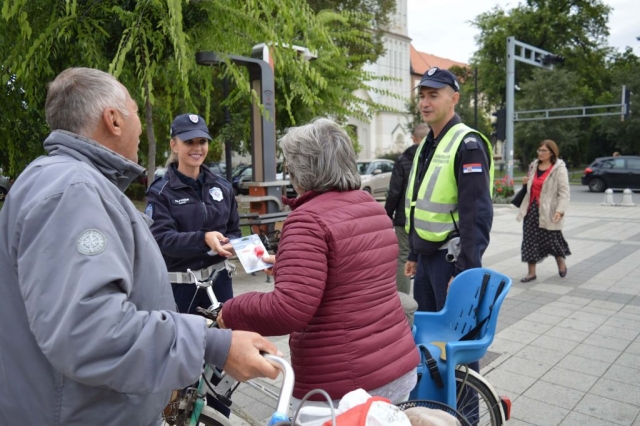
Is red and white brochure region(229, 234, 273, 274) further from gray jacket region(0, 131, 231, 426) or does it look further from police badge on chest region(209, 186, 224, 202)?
gray jacket region(0, 131, 231, 426)

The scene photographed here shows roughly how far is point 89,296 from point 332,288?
93 cm

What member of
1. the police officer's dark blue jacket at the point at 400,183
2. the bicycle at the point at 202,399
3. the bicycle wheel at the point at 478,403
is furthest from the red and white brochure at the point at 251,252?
the police officer's dark blue jacket at the point at 400,183

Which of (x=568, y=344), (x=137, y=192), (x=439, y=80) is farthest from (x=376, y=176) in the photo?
(x=439, y=80)

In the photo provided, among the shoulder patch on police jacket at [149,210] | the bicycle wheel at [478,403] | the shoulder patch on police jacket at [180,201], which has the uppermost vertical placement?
the shoulder patch on police jacket at [180,201]

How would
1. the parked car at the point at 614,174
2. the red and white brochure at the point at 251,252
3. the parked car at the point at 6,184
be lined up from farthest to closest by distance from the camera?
the parked car at the point at 614,174, the parked car at the point at 6,184, the red and white brochure at the point at 251,252

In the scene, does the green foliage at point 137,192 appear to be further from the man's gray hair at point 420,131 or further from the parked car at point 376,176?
the man's gray hair at point 420,131

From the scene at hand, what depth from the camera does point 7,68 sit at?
493cm

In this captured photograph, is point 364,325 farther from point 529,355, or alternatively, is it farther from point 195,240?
point 529,355

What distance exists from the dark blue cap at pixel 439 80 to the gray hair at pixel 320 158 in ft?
4.59

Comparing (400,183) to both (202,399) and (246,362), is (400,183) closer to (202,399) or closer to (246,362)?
(202,399)

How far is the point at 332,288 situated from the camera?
1.89 metres

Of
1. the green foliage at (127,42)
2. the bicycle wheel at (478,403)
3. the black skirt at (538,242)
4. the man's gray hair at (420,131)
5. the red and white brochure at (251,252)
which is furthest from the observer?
the black skirt at (538,242)

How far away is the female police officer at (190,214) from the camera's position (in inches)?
114

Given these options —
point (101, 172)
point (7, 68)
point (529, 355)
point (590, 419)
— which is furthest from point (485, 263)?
point (101, 172)
